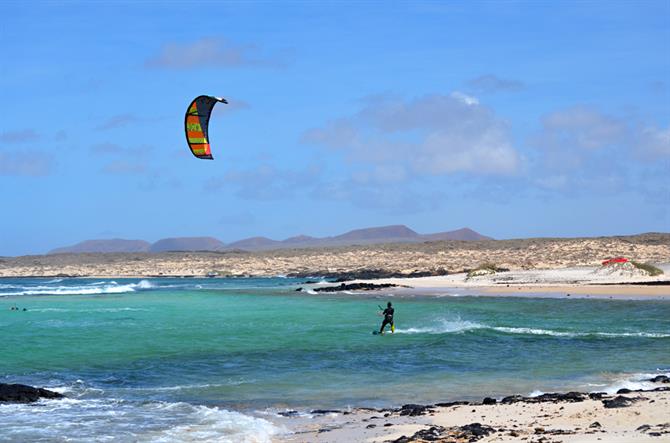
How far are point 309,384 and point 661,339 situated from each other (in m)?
11.2

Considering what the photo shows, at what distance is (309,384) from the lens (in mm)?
16141

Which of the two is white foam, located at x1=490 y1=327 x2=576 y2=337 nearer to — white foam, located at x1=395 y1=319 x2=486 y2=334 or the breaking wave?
the breaking wave

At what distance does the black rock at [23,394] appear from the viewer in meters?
14.4

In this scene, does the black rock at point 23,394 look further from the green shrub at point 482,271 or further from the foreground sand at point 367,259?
the foreground sand at point 367,259

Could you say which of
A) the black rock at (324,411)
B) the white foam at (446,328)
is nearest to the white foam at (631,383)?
the black rock at (324,411)

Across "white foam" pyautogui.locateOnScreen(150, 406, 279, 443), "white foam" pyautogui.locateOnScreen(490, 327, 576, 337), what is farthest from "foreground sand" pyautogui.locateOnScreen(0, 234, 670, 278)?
"white foam" pyautogui.locateOnScreen(150, 406, 279, 443)

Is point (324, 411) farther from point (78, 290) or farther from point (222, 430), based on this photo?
point (78, 290)

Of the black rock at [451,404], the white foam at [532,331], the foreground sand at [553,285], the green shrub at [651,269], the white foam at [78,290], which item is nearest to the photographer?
the black rock at [451,404]

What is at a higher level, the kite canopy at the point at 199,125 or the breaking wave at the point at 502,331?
the kite canopy at the point at 199,125

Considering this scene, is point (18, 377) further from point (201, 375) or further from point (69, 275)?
point (69, 275)

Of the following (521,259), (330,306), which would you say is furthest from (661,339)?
(521,259)

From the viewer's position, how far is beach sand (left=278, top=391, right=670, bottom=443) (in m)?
9.98

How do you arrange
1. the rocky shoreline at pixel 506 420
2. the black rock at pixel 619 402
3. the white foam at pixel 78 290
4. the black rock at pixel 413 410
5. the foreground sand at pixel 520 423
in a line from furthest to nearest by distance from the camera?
the white foam at pixel 78 290 < the black rock at pixel 413 410 < the black rock at pixel 619 402 < the rocky shoreline at pixel 506 420 < the foreground sand at pixel 520 423

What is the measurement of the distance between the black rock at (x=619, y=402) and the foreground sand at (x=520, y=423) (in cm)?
8
